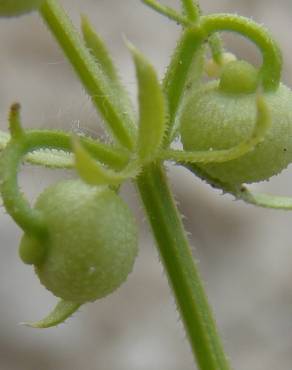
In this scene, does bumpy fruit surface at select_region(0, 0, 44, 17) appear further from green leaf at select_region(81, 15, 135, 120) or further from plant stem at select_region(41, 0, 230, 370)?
green leaf at select_region(81, 15, 135, 120)

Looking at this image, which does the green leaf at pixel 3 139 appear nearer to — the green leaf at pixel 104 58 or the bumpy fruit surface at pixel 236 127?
the green leaf at pixel 104 58

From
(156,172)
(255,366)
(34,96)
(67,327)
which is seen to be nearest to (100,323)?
(67,327)

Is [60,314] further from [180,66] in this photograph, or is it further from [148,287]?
[148,287]

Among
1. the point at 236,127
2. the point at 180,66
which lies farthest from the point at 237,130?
the point at 180,66

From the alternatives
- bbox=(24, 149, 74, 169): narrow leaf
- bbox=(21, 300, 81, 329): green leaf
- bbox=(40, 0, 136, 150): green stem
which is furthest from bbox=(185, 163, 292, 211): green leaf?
bbox=(21, 300, 81, 329): green leaf

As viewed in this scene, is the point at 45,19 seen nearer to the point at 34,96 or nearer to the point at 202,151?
the point at 202,151

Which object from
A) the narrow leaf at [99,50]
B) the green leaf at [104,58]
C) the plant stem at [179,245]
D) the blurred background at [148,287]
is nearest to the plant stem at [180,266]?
the plant stem at [179,245]
